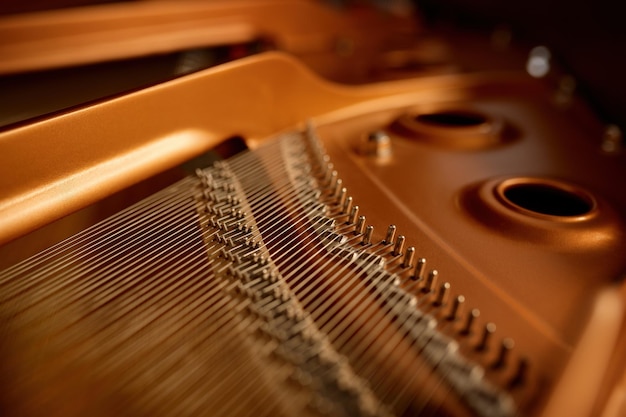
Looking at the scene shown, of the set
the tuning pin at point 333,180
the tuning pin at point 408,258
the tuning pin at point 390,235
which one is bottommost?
the tuning pin at point 408,258

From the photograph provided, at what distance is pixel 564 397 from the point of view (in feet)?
2.75

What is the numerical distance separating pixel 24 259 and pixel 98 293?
0.87ft

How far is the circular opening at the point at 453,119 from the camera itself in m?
2.00

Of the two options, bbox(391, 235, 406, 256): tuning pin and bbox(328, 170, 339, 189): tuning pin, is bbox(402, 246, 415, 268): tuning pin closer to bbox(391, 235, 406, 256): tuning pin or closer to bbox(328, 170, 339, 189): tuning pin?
bbox(391, 235, 406, 256): tuning pin

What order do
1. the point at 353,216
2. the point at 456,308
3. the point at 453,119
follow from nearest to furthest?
the point at 456,308, the point at 353,216, the point at 453,119

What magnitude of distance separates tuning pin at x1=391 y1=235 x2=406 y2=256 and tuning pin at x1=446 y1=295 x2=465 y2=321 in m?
0.21

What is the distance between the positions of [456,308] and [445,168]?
755 mm

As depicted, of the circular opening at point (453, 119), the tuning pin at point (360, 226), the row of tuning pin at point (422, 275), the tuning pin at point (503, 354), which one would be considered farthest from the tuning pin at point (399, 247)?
the circular opening at point (453, 119)

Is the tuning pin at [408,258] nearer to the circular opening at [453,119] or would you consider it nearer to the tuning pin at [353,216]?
the tuning pin at [353,216]

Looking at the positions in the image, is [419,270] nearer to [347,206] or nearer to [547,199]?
[347,206]

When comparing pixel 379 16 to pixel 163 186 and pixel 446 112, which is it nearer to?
pixel 446 112

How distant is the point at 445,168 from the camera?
5.39 feet

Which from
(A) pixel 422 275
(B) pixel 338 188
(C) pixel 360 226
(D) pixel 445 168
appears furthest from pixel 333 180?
(A) pixel 422 275

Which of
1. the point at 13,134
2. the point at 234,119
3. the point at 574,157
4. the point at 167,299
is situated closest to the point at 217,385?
the point at 167,299
